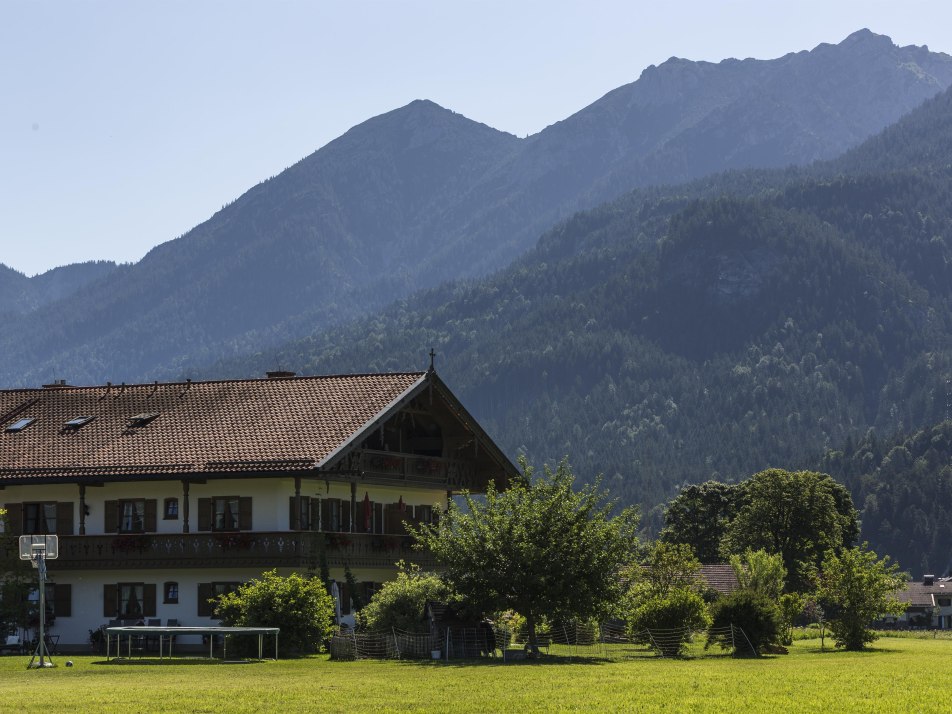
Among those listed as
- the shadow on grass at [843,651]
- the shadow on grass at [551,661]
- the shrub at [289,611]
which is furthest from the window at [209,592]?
the shadow on grass at [843,651]

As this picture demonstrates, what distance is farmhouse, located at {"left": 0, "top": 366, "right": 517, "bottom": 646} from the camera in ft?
200

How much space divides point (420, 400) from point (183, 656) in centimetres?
1745

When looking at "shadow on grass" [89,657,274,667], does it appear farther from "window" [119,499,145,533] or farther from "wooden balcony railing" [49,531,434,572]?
"window" [119,499,145,533]

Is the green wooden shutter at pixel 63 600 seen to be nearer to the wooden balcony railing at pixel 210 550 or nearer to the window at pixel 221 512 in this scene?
the wooden balcony railing at pixel 210 550

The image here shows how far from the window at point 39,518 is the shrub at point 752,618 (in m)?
24.1

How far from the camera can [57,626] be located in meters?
62.5

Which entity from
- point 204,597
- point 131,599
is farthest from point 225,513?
point 131,599

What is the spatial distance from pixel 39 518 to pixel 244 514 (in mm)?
7957

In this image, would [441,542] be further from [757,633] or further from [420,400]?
[420,400]

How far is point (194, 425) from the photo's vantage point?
64.9 metres

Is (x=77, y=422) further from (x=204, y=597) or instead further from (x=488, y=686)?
(x=488, y=686)

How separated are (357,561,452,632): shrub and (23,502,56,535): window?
15335 mm

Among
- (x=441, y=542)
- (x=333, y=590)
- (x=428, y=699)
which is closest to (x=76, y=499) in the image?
(x=333, y=590)

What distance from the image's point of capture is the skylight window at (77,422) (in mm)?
66438
